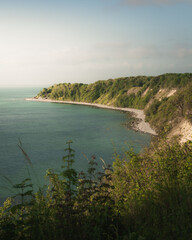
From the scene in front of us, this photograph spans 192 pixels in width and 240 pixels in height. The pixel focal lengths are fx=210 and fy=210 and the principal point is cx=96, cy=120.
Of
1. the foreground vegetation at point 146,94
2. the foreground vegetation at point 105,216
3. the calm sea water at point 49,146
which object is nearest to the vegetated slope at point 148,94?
the foreground vegetation at point 146,94

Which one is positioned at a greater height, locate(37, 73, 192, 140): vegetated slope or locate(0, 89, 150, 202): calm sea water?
locate(37, 73, 192, 140): vegetated slope

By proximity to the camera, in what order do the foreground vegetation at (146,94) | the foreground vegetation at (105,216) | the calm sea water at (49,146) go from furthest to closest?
the foreground vegetation at (146,94), the calm sea water at (49,146), the foreground vegetation at (105,216)

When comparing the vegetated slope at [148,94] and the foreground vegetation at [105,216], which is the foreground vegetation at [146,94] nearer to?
the vegetated slope at [148,94]

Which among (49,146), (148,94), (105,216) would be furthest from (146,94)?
(105,216)

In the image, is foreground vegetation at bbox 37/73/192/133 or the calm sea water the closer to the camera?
the calm sea water

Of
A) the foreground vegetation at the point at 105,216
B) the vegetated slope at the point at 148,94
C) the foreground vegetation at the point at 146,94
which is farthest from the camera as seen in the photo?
the foreground vegetation at the point at 146,94

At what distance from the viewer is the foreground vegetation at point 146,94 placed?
52781 millimetres

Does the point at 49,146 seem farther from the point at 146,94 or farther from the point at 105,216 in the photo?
the point at 146,94

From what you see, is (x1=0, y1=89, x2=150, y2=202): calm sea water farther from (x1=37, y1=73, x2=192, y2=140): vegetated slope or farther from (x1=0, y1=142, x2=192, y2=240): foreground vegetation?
(x1=0, y1=142, x2=192, y2=240): foreground vegetation

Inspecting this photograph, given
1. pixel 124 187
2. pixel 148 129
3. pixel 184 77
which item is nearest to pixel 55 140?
pixel 148 129

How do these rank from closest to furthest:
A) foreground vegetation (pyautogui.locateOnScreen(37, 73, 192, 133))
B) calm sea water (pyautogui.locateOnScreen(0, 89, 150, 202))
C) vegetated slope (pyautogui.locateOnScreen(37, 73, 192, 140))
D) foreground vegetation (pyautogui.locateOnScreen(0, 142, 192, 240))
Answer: foreground vegetation (pyautogui.locateOnScreen(0, 142, 192, 240)) → calm sea water (pyautogui.locateOnScreen(0, 89, 150, 202)) → vegetated slope (pyautogui.locateOnScreen(37, 73, 192, 140)) → foreground vegetation (pyautogui.locateOnScreen(37, 73, 192, 133))

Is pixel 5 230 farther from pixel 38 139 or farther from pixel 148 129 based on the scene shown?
pixel 148 129

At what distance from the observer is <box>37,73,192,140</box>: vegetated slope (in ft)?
168

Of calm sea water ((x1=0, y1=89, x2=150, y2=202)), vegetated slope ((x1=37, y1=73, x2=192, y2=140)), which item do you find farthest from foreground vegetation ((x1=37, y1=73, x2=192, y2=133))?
calm sea water ((x1=0, y1=89, x2=150, y2=202))
